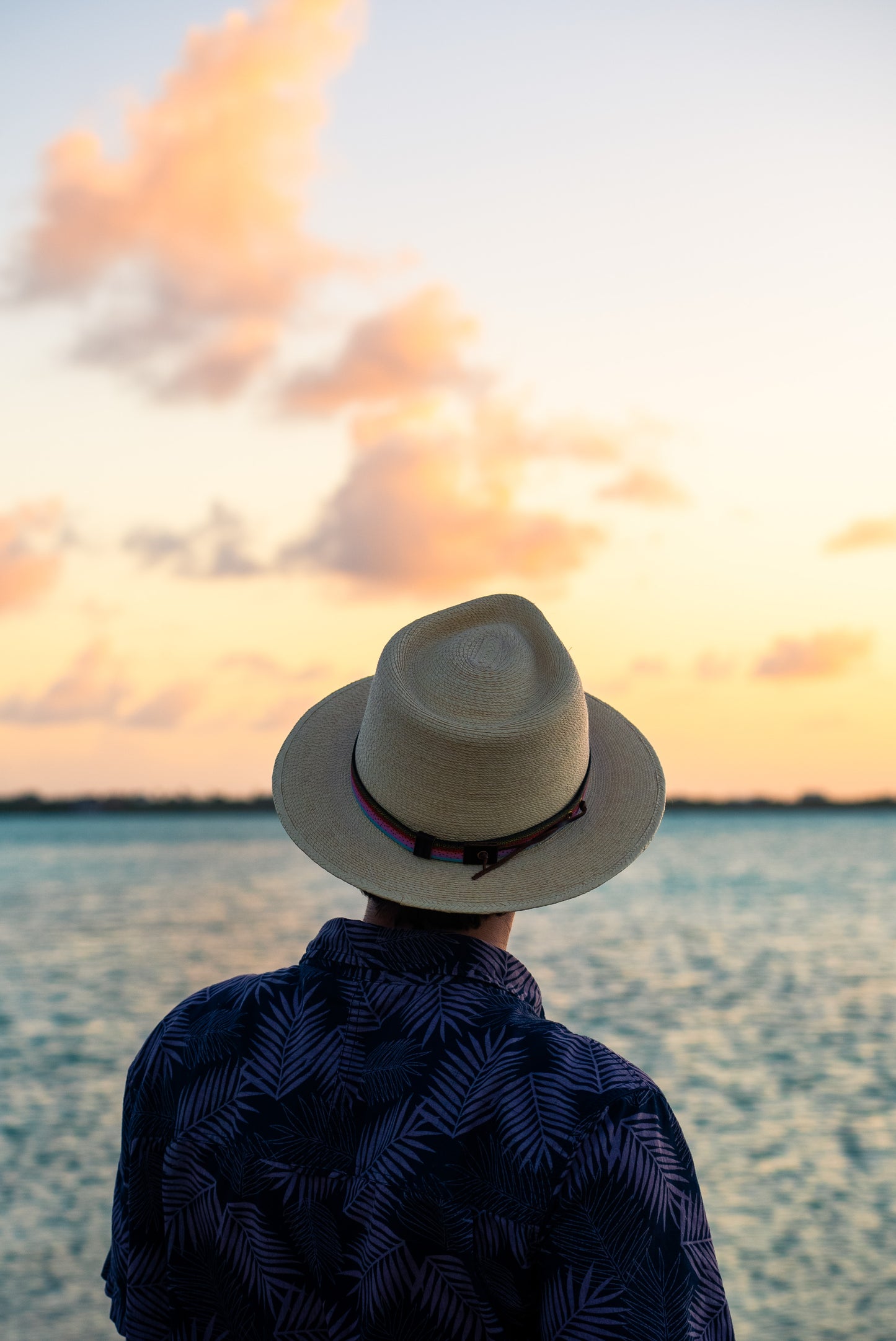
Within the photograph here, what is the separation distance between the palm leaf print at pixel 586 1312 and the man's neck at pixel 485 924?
0.37 meters

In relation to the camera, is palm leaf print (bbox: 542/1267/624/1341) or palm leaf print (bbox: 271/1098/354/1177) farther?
palm leaf print (bbox: 271/1098/354/1177)

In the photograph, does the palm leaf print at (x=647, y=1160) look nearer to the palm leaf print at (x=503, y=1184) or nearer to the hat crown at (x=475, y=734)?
the palm leaf print at (x=503, y=1184)

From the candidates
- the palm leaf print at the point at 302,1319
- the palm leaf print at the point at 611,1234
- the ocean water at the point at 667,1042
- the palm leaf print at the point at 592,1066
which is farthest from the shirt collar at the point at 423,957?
the ocean water at the point at 667,1042

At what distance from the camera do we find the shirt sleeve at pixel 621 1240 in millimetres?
1181

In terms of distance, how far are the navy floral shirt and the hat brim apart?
0.07 m

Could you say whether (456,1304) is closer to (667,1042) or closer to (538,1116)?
(538,1116)

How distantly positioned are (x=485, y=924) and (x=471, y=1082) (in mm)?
223

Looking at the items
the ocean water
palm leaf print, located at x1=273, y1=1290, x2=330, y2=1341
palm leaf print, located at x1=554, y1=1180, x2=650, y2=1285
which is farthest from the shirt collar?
the ocean water

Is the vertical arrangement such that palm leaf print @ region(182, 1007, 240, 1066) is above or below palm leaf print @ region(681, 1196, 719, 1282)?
above

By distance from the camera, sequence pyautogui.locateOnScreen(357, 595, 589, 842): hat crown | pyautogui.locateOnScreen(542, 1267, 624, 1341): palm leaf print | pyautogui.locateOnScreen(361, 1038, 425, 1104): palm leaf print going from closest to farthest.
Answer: pyautogui.locateOnScreen(542, 1267, 624, 1341): palm leaf print < pyautogui.locateOnScreen(361, 1038, 425, 1104): palm leaf print < pyautogui.locateOnScreen(357, 595, 589, 842): hat crown

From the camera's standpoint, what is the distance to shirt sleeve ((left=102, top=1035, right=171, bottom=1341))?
5.02 feet

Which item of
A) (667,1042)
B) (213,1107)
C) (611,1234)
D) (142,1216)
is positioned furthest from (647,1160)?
(667,1042)

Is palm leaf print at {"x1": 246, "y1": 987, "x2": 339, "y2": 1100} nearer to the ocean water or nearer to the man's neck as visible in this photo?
the man's neck

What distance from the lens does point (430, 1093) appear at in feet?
4.19
